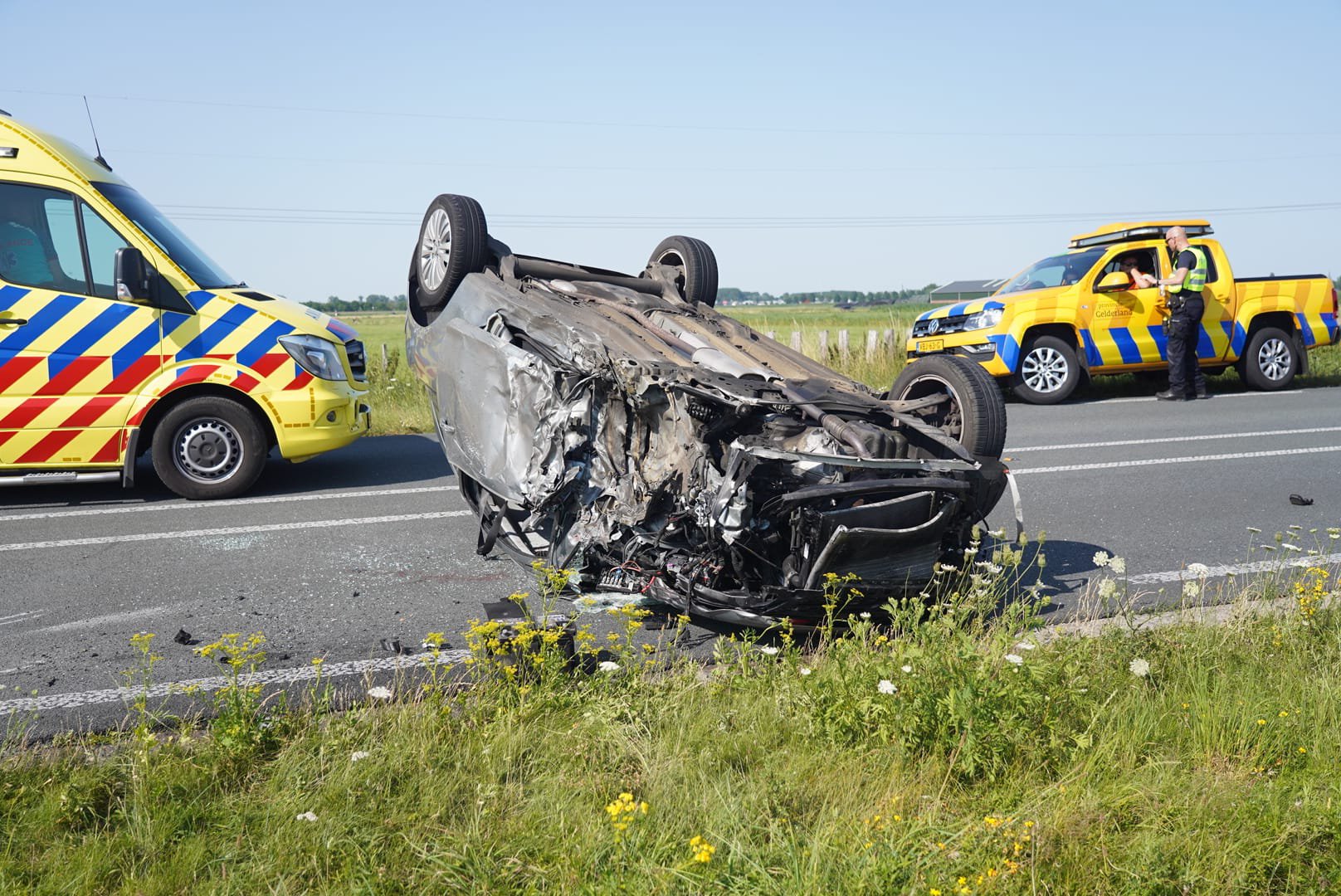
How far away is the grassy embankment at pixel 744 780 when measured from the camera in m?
2.40

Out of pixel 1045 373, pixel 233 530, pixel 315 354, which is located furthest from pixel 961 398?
pixel 1045 373

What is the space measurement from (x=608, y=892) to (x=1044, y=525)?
15.4 ft

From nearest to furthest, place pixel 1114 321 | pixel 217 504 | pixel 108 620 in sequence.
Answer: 1. pixel 108 620
2. pixel 217 504
3. pixel 1114 321

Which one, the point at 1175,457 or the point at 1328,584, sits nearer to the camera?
the point at 1328,584

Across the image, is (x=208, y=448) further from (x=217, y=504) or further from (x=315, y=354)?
(x=315, y=354)

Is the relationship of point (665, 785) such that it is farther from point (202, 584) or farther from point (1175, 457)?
point (1175, 457)

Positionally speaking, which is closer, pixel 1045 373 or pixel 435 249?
pixel 435 249

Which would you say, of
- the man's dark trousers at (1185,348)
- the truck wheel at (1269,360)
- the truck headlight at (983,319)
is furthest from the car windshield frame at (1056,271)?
the truck wheel at (1269,360)

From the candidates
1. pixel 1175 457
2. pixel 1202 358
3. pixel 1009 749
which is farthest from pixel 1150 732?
pixel 1202 358

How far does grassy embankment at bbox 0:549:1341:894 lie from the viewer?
7.89 ft

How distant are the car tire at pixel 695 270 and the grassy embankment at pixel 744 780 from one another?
11.2 ft

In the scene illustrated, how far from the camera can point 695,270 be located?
6645 millimetres

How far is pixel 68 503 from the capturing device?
689cm

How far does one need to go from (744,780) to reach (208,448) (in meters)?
5.46
